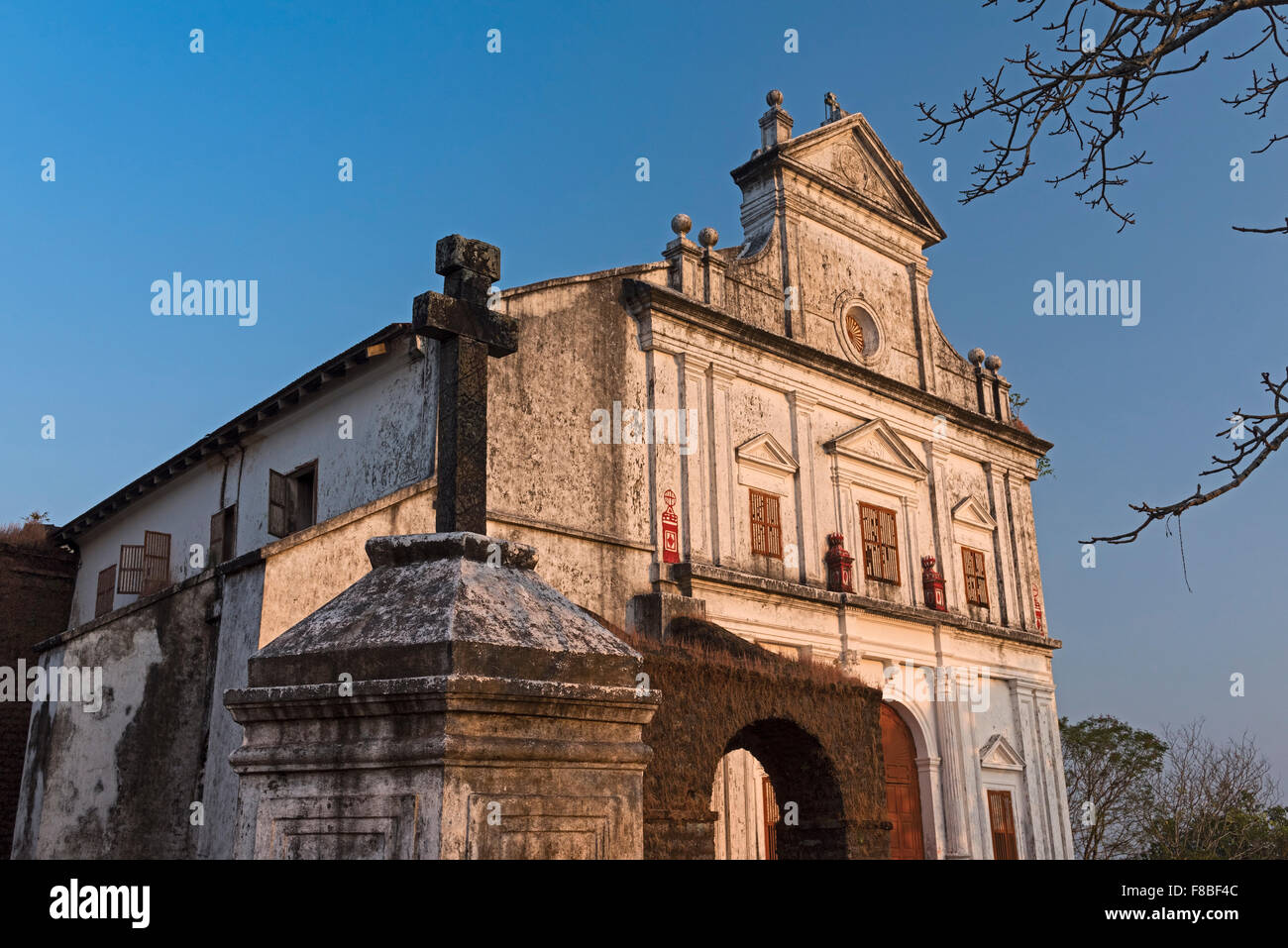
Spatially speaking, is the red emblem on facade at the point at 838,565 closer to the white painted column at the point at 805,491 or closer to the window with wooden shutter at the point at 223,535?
the white painted column at the point at 805,491

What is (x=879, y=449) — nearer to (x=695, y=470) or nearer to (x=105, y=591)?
(x=695, y=470)

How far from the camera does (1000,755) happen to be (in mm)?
20125

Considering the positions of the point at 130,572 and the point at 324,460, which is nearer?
the point at 324,460

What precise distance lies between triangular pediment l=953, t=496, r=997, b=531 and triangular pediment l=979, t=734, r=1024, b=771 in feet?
13.5

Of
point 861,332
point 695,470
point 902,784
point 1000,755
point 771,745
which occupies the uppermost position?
point 861,332

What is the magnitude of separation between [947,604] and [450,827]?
Result: 719 inches

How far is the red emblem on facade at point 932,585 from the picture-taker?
64.4 feet

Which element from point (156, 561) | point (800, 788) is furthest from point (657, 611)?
point (156, 561)

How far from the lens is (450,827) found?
2.94 m

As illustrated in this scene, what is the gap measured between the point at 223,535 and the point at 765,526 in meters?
8.82

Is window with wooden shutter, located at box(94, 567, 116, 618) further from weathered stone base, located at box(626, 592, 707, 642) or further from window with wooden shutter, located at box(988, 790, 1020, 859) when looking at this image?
window with wooden shutter, located at box(988, 790, 1020, 859)

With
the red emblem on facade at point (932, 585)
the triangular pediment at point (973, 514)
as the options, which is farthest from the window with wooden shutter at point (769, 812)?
the triangular pediment at point (973, 514)

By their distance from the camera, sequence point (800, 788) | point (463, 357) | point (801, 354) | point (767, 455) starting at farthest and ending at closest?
point (801, 354)
point (767, 455)
point (800, 788)
point (463, 357)
